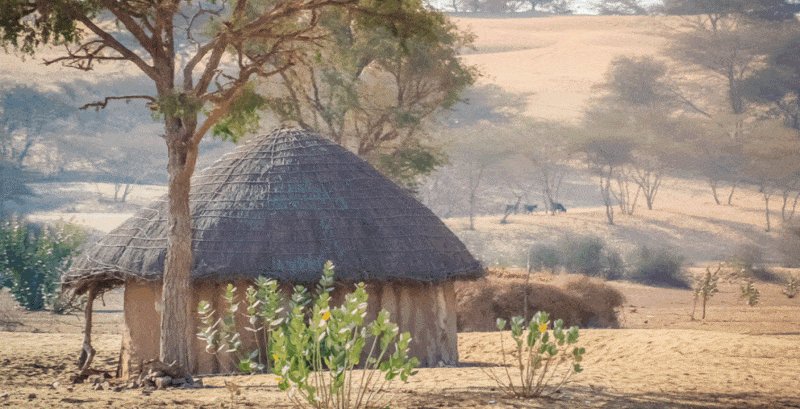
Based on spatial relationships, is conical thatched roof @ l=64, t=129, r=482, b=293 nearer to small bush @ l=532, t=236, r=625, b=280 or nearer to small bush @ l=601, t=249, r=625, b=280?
small bush @ l=532, t=236, r=625, b=280

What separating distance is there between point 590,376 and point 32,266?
15.4 meters

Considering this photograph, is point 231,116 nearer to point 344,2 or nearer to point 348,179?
point 344,2

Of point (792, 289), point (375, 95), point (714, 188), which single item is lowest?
point (792, 289)

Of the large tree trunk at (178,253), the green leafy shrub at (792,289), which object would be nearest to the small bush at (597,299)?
the large tree trunk at (178,253)

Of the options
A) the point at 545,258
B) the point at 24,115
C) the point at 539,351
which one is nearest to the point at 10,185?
the point at 24,115

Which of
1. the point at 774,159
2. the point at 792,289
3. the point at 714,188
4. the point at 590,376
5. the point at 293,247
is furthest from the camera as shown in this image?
the point at 714,188

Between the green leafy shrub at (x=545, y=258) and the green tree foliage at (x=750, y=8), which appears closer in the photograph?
the green leafy shrub at (x=545, y=258)

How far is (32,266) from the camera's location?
23.7 m

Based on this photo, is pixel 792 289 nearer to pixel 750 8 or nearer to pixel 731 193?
pixel 731 193

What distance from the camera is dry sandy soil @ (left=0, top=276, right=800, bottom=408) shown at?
908cm

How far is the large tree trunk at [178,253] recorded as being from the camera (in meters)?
10.7

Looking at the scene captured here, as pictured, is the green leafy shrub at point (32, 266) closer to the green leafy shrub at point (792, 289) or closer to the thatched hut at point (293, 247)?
the thatched hut at point (293, 247)

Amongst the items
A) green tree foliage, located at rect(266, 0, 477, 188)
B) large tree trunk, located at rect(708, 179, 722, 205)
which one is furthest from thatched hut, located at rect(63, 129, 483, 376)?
large tree trunk, located at rect(708, 179, 722, 205)

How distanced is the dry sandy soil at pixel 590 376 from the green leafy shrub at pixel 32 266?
145 inches
